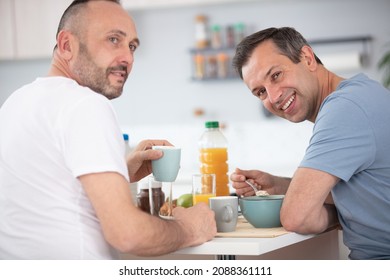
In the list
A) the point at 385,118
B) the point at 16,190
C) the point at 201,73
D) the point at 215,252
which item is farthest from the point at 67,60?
the point at 201,73

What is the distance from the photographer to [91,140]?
1.06m

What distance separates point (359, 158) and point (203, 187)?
34cm

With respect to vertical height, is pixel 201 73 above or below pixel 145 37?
below

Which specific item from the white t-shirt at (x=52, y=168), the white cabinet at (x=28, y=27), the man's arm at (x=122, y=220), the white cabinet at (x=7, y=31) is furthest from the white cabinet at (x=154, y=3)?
the man's arm at (x=122, y=220)

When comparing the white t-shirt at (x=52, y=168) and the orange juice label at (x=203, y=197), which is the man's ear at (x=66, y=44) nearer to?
the white t-shirt at (x=52, y=168)

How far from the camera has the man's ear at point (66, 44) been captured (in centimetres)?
127

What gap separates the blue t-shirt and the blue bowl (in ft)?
0.34

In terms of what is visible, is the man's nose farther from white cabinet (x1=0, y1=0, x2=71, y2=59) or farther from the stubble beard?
white cabinet (x1=0, y1=0, x2=71, y2=59)

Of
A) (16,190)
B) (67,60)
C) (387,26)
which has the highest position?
(387,26)

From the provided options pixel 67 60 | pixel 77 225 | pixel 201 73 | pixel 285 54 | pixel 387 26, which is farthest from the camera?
pixel 201 73

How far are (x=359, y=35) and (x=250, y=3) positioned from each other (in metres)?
0.63

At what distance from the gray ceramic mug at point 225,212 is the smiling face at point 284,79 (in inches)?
15.3

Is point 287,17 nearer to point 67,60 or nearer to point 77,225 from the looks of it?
point 67,60

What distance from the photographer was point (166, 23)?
3.78 meters
